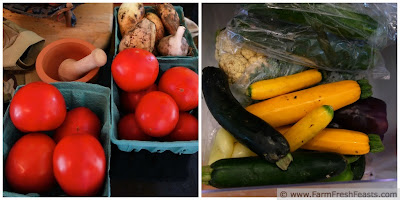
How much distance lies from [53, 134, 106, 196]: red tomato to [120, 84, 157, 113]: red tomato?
0.79 feet

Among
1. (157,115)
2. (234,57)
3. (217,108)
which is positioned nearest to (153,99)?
(157,115)

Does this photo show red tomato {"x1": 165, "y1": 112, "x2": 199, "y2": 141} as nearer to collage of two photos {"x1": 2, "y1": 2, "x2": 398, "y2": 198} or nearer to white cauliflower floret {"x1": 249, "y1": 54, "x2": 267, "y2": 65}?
collage of two photos {"x1": 2, "y1": 2, "x2": 398, "y2": 198}

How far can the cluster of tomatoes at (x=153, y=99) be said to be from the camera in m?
0.76

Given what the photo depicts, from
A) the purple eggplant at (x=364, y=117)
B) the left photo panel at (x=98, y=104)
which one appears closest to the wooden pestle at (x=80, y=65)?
the left photo panel at (x=98, y=104)

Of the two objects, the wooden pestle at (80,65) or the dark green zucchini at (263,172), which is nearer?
the dark green zucchini at (263,172)

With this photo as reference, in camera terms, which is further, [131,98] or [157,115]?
[131,98]

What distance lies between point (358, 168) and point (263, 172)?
0.26 m

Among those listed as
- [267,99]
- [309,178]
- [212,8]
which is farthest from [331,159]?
[212,8]

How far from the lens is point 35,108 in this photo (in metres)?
0.68

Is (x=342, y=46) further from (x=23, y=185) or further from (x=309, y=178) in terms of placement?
(x=23, y=185)

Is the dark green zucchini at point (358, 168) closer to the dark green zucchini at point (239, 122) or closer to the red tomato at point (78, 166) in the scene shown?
the dark green zucchini at point (239, 122)

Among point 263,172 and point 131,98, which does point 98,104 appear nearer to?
point 131,98

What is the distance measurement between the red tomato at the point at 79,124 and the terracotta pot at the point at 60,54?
4.9 inches

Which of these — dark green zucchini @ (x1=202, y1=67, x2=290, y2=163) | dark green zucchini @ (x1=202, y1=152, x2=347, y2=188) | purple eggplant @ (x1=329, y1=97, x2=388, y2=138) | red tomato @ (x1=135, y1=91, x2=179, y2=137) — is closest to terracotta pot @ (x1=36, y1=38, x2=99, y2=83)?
red tomato @ (x1=135, y1=91, x2=179, y2=137)
